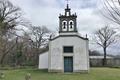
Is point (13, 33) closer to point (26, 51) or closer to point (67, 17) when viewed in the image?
point (67, 17)

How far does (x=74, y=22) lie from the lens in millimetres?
27953

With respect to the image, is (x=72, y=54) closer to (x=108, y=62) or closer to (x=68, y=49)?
(x=68, y=49)

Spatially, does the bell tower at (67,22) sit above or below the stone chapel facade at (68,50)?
above

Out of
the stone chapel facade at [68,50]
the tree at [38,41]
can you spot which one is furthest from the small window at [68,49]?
the tree at [38,41]

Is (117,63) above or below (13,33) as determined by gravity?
below

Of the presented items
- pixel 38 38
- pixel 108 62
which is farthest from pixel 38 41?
pixel 108 62

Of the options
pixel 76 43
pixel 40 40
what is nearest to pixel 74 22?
pixel 76 43

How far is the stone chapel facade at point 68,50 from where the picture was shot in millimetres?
26891

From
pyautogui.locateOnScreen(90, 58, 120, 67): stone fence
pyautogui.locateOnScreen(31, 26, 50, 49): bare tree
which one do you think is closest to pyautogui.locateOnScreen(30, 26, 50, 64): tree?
pyautogui.locateOnScreen(31, 26, 50, 49): bare tree

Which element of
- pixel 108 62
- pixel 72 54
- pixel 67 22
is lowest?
pixel 108 62

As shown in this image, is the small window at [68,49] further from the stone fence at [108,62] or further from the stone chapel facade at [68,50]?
the stone fence at [108,62]

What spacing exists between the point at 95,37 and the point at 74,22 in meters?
24.7

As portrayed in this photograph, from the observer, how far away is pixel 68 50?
27531mm

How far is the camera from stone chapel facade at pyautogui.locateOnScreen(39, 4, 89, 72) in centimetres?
2689
